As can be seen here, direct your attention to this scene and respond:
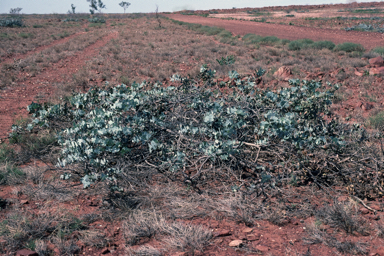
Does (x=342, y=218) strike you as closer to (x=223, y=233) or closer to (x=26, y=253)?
(x=223, y=233)

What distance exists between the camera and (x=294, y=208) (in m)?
2.97

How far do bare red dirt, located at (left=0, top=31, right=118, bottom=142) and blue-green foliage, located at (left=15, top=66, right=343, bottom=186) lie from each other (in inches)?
89.4

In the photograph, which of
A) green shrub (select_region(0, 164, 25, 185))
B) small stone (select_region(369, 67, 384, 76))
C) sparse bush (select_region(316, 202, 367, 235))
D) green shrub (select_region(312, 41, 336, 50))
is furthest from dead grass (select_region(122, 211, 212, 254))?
green shrub (select_region(312, 41, 336, 50))

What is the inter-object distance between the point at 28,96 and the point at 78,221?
254 inches

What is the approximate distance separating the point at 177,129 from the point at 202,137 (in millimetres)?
353

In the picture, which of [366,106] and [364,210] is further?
[366,106]

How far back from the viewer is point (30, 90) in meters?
8.44

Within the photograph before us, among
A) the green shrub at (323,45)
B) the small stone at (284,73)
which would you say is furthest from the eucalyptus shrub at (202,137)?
the green shrub at (323,45)

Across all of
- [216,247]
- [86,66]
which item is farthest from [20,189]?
[86,66]

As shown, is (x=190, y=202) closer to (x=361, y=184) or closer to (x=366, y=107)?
(x=361, y=184)

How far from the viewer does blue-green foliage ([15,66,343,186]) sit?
9.95 feet

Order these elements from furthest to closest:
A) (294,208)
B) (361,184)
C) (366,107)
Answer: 1. (366,107)
2. (361,184)
3. (294,208)

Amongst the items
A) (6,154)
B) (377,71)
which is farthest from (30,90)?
(377,71)

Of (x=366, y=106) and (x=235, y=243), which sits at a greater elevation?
(x=366, y=106)
